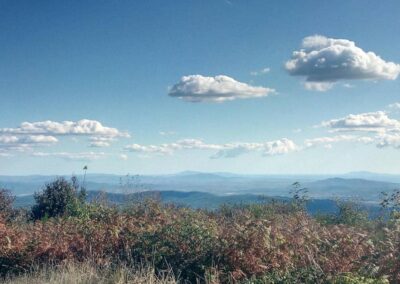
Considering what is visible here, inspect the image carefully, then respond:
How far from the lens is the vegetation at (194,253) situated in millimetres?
7367

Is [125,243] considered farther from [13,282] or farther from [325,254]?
[325,254]

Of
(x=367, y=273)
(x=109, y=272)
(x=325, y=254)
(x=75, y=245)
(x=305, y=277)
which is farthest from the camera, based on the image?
(x=75, y=245)

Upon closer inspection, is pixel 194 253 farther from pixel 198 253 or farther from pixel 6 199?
pixel 6 199

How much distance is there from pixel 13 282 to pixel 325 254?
17.5 ft

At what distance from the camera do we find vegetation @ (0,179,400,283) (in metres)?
7.37

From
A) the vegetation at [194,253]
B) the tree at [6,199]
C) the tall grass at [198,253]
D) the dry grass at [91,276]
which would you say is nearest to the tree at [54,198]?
the tree at [6,199]

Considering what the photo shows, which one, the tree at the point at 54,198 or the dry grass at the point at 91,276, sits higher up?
the tree at the point at 54,198

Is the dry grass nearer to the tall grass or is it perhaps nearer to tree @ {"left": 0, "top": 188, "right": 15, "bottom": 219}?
the tall grass

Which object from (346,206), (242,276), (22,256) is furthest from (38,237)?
(346,206)

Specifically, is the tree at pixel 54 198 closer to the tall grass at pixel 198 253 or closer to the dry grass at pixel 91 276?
the tall grass at pixel 198 253

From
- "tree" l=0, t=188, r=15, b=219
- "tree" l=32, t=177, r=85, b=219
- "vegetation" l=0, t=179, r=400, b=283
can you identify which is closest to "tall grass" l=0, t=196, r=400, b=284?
"vegetation" l=0, t=179, r=400, b=283

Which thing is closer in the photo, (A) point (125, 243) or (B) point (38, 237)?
(A) point (125, 243)

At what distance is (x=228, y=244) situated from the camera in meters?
8.99

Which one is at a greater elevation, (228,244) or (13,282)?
(228,244)
